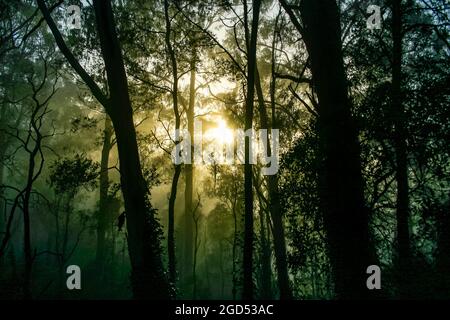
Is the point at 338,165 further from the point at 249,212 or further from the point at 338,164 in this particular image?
the point at 249,212

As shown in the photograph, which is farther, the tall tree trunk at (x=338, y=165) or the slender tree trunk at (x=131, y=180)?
the slender tree trunk at (x=131, y=180)

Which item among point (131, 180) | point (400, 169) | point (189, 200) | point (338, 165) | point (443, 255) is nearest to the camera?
point (338, 165)

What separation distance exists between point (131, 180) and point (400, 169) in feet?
19.5

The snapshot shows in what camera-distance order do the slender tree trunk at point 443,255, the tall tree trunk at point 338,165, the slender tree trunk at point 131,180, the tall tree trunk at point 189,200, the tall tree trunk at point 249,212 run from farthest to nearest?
the tall tree trunk at point 189,200 → the tall tree trunk at point 249,212 → the slender tree trunk at point 131,180 → the slender tree trunk at point 443,255 → the tall tree trunk at point 338,165

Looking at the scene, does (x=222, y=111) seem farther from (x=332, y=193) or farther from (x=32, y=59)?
(x=332, y=193)

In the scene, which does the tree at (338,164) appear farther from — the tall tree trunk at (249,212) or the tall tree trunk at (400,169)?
the tall tree trunk at (249,212)

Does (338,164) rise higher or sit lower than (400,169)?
lower

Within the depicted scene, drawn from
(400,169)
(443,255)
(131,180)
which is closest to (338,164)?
(400,169)

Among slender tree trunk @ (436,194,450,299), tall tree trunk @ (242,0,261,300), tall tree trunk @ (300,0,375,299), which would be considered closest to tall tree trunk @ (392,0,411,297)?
slender tree trunk @ (436,194,450,299)

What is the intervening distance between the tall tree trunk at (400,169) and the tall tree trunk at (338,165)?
885 mm

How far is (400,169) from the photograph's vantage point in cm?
906

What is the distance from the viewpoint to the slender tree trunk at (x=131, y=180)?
9539 millimetres

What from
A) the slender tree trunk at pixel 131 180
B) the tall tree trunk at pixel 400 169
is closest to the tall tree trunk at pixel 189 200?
the slender tree trunk at pixel 131 180
